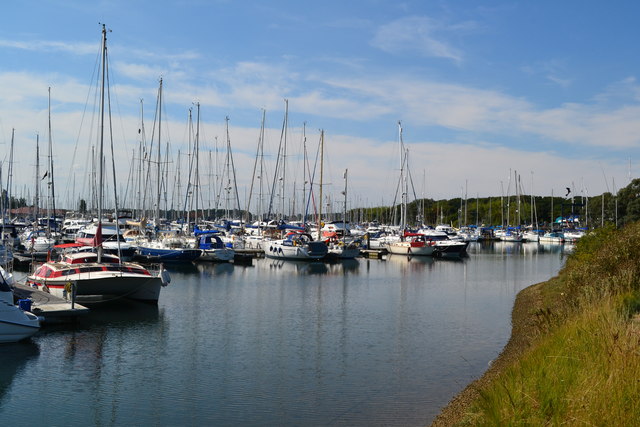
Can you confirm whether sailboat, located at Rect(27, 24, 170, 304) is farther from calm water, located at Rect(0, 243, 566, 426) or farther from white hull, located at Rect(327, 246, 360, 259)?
white hull, located at Rect(327, 246, 360, 259)

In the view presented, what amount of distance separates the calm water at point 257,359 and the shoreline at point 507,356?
640 millimetres

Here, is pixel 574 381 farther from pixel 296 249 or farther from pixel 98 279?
pixel 296 249

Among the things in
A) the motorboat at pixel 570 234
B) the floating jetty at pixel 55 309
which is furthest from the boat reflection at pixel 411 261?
the motorboat at pixel 570 234

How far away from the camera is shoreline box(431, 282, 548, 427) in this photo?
15805 millimetres

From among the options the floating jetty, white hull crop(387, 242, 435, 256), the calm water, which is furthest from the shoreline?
white hull crop(387, 242, 435, 256)

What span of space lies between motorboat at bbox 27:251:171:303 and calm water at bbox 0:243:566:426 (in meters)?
0.90

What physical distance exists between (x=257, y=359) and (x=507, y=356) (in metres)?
8.98

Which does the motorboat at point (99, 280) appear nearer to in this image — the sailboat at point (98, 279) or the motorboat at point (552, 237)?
the sailboat at point (98, 279)

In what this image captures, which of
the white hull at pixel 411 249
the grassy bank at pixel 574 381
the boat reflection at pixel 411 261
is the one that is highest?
the grassy bank at pixel 574 381

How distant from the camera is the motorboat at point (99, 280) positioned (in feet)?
109

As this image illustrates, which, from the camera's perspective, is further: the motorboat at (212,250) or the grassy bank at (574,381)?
the motorboat at (212,250)

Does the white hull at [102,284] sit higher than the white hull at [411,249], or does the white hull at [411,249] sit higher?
the white hull at [102,284]

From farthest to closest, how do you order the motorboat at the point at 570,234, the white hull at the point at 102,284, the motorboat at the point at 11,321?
1. the motorboat at the point at 570,234
2. the white hull at the point at 102,284
3. the motorboat at the point at 11,321

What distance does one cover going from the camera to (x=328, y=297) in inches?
1676
